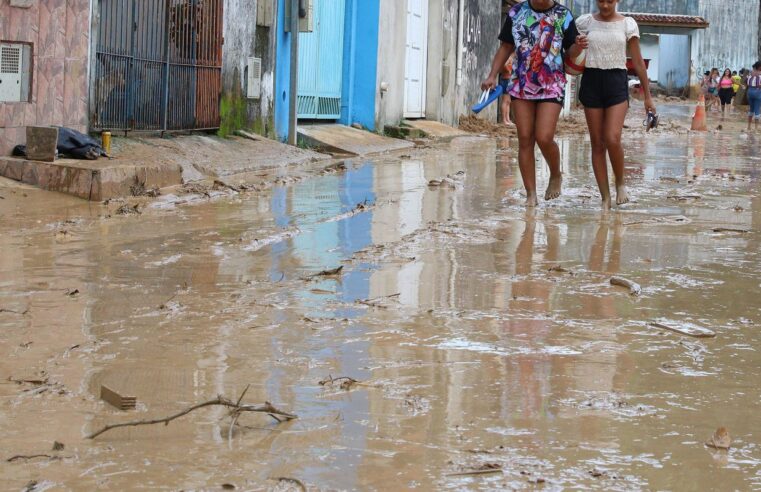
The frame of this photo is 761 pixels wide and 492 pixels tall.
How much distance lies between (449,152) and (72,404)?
12418 millimetres

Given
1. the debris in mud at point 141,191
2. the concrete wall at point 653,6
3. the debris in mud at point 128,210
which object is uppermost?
the concrete wall at point 653,6

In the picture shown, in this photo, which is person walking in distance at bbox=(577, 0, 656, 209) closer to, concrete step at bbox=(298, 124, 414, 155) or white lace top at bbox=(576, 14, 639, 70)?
white lace top at bbox=(576, 14, 639, 70)

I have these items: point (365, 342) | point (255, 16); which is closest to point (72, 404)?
point (365, 342)

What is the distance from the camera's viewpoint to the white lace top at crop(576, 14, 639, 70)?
805cm

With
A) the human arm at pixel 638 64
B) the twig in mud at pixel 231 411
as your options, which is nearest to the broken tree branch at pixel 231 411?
the twig in mud at pixel 231 411

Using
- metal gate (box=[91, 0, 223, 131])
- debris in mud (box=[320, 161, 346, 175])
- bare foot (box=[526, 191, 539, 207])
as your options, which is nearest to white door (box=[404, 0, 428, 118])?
metal gate (box=[91, 0, 223, 131])

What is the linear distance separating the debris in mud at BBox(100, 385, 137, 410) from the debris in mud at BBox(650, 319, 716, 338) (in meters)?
2.02

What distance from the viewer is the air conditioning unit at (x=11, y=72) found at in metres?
8.59

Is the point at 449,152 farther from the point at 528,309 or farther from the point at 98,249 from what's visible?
the point at 528,309

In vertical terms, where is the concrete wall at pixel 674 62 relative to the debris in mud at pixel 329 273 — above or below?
above

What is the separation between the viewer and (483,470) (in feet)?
8.81

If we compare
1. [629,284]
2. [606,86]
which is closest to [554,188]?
[606,86]

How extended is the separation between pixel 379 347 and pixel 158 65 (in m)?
7.92

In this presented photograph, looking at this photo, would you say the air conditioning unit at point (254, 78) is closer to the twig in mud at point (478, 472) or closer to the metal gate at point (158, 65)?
the metal gate at point (158, 65)
